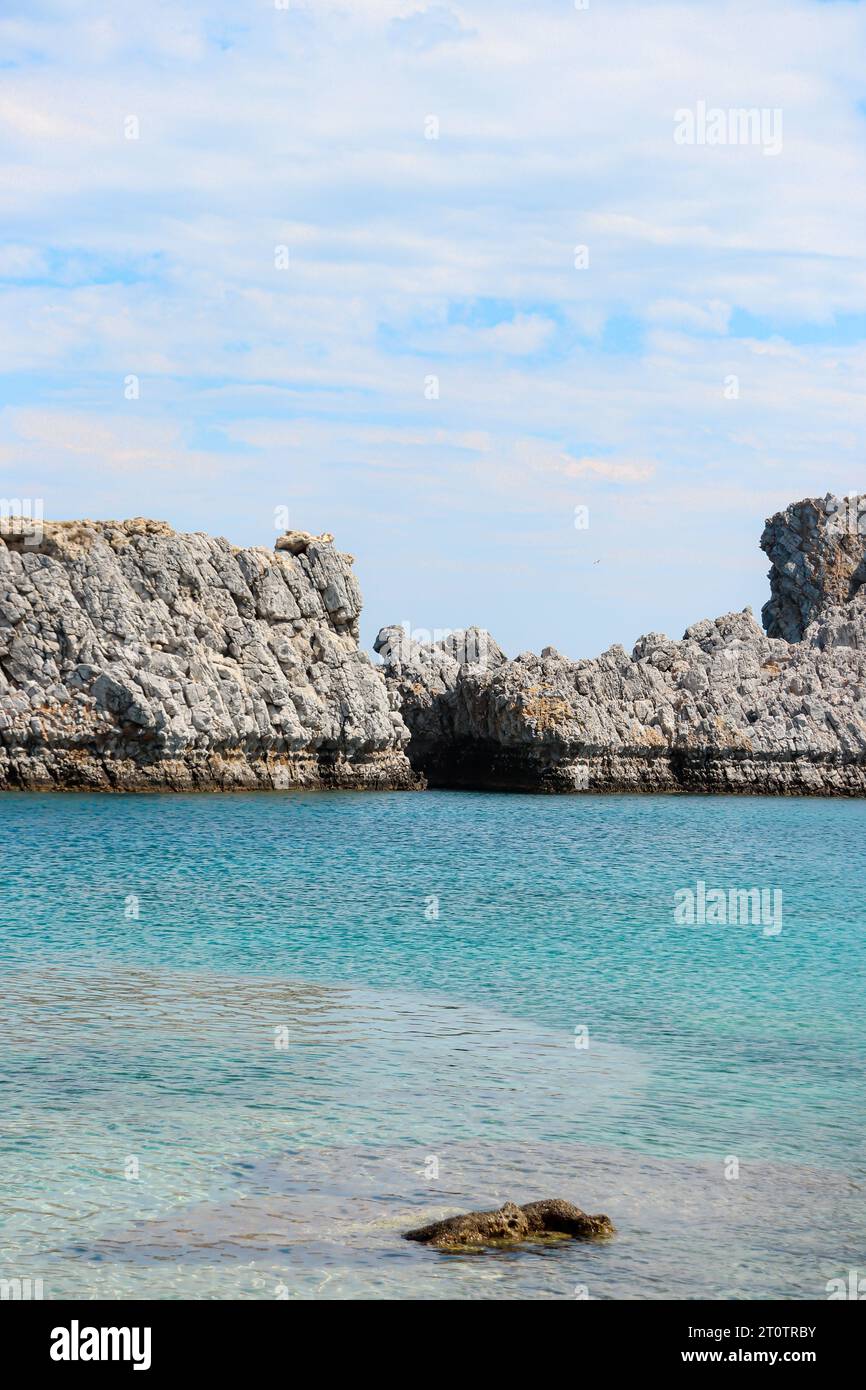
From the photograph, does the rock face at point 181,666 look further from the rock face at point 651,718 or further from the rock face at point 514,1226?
the rock face at point 514,1226

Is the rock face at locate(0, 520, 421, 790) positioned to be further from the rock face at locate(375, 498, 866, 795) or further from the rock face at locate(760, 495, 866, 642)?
the rock face at locate(760, 495, 866, 642)

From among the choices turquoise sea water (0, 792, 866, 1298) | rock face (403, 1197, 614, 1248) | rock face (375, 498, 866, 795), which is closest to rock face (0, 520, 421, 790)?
rock face (375, 498, 866, 795)

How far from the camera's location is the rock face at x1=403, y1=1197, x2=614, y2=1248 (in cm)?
909

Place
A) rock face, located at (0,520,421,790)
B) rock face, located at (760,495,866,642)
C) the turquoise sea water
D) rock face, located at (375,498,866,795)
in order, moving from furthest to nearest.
→ rock face, located at (760,495,866,642) < rock face, located at (375,498,866,795) < rock face, located at (0,520,421,790) < the turquoise sea water

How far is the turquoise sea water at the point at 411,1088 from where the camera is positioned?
29.5 feet

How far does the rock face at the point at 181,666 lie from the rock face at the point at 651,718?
29.7ft

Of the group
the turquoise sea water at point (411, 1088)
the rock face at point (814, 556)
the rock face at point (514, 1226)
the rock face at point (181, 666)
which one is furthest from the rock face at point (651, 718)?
the rock face at point (514, 1226)

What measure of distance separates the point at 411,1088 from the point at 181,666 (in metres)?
54.9

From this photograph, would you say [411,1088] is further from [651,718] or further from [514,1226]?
[651,718]

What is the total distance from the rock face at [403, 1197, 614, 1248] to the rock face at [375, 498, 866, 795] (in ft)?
236

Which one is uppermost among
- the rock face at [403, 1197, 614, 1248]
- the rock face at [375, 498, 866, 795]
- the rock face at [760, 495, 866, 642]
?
the rock face at [760, 495, 866, 642]

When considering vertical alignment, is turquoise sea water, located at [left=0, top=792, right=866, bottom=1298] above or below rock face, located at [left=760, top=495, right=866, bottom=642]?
below

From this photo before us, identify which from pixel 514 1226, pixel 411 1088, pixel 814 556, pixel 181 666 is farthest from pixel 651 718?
pixel 514 1226
